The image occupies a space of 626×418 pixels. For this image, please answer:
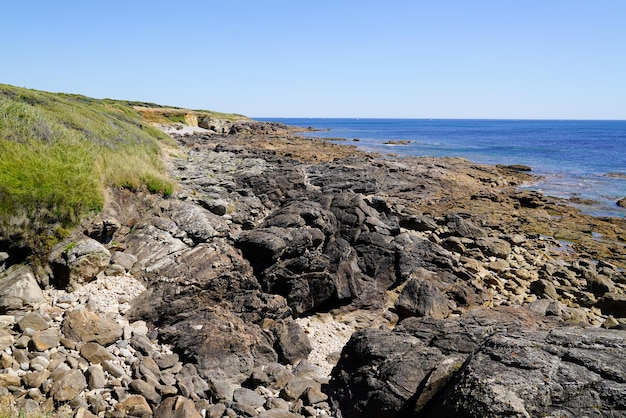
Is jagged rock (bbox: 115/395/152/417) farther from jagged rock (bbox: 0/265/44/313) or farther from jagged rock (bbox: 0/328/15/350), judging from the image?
jagged rock (bbox: 0/265/44/313)

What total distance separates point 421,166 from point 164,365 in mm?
45162

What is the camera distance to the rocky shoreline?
716 cm

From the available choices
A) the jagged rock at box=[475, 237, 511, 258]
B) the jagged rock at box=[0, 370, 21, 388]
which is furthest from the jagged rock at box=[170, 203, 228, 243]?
the jagged rock at box=[475, 237, 511, 258]

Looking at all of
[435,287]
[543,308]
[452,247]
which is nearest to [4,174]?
[435,287]

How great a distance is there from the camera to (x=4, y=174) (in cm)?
1144

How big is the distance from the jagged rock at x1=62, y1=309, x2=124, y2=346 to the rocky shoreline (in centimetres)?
3

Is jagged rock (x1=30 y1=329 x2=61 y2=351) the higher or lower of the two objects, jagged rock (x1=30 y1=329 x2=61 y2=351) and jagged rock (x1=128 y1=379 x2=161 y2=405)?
the higher

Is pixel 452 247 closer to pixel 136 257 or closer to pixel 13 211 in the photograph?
pixel 136 257

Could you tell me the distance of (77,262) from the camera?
1103 centimetres

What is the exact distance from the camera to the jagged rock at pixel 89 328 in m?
9.14

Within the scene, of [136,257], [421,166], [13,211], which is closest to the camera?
[13,211]

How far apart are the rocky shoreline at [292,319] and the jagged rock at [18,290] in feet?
0.14

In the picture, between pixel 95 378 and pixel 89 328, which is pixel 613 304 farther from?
pixel 89 328

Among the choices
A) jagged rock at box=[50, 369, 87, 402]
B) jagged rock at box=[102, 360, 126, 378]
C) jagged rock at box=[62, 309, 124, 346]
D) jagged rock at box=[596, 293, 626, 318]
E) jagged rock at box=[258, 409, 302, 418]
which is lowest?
jagged rock at box=[596, 293, 626, 318]
